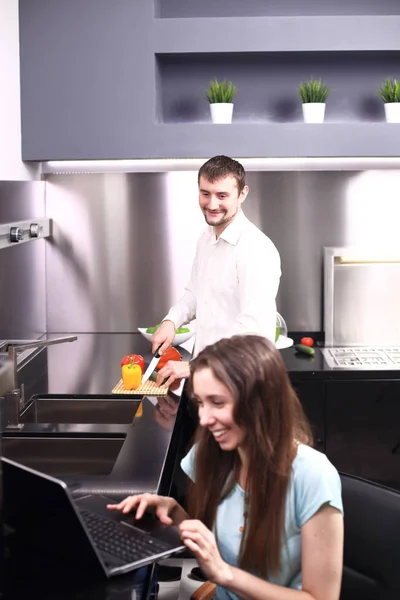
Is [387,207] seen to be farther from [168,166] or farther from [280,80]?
[168,166]

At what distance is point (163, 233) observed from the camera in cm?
404

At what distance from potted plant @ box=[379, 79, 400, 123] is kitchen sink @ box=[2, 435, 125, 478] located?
2106 mm

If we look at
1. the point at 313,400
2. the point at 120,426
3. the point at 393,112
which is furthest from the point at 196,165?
the point at 120,426

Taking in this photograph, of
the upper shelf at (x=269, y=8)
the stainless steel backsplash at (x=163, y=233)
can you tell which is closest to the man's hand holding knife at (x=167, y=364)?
the stainless steel backsplash at (x=163, y=233)

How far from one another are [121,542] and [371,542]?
49 cm

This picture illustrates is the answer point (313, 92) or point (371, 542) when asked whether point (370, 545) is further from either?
point (313, 92)

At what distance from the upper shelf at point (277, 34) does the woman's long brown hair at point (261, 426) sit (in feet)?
7.77

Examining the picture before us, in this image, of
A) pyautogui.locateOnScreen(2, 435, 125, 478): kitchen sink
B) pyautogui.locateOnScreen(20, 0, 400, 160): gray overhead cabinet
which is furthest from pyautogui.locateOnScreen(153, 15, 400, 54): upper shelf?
pyautogui.locateOnScreen(2, 435, 125, 478): kitchen sink

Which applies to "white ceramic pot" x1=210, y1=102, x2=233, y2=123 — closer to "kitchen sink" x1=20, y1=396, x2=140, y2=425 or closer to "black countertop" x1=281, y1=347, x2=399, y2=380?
"black countertop" x1=281, y1=347, x2=399, y2=380

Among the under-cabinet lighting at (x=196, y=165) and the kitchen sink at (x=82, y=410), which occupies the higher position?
the under-cabinet lighting at (x=196, y=165)

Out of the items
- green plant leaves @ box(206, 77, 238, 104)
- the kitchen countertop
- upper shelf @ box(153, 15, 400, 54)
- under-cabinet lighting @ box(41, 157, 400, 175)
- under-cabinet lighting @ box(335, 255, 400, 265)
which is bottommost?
the kitchen countertop

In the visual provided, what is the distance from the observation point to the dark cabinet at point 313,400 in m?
3.52

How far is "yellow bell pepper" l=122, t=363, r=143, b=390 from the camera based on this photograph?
281 cm

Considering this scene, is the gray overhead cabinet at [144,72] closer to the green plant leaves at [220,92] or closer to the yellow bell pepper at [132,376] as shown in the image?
the green plant leaves at [220,92]
